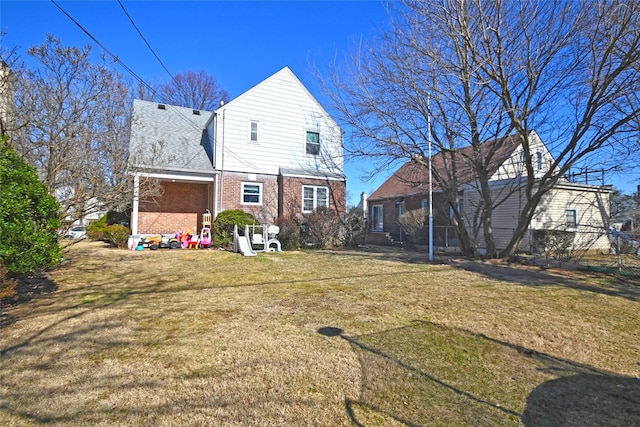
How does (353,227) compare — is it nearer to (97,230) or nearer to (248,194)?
(248,194)

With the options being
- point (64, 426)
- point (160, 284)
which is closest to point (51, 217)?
point (160, 284)

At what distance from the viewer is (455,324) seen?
4.87m

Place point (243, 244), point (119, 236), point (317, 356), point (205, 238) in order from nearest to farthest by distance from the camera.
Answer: point (317, 356) → point (243, 244) → point (119, 236) → point (205, 238)

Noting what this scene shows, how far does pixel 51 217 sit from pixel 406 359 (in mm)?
6193

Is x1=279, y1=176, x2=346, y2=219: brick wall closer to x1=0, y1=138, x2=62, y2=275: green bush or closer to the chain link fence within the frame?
the chain link fence

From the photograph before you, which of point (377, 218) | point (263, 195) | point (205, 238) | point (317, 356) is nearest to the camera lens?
point (317, 356)

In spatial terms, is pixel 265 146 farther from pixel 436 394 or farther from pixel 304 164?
pixel 436 394

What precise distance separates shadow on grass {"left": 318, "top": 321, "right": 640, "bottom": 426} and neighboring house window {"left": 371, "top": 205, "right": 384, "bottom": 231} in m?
20.6

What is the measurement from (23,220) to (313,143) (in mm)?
13806

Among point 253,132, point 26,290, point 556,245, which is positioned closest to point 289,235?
point 253,132

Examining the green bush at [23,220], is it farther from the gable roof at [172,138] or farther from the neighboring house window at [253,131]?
the neighboring house window at [253,131]

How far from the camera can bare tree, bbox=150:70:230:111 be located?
31.5m

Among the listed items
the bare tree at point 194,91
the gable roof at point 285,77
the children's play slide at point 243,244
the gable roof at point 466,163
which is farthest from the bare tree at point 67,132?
the bare tree at point 194,91

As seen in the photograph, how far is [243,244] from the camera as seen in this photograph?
12180 mm
